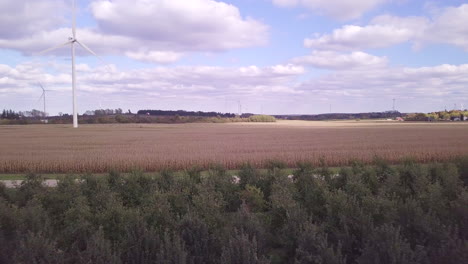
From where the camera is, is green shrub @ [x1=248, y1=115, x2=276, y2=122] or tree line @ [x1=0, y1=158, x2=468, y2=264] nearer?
tree line @ [x1=0, y1=158, x2=468, y2=264]

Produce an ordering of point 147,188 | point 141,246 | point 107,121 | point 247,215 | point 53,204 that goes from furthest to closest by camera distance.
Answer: point 107,121 < point 147,188 < point 53,204 < point 247,215 < point 141,246

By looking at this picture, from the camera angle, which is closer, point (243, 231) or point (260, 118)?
point (243, 231)

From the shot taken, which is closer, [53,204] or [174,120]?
[53,204]

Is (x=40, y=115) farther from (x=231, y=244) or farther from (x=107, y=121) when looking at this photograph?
(x=231, y=244)

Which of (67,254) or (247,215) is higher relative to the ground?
(247,215)

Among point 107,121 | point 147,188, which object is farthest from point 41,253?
point 107,121

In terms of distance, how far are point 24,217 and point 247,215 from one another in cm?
483

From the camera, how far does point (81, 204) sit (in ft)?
31.7

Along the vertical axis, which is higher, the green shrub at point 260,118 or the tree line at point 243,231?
the green shrub at point 260,118

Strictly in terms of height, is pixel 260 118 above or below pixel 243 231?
above

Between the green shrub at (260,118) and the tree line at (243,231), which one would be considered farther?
the green shrub at (260,118)

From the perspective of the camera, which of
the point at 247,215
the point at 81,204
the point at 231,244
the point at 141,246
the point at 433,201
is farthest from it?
the point at 81,204

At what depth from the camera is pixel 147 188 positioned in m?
13.3

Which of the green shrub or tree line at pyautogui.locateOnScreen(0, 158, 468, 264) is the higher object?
the green shrub
